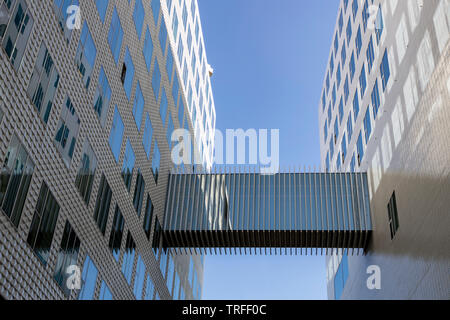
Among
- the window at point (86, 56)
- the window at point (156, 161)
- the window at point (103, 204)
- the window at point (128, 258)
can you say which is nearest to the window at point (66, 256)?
the window at point (103, 204)

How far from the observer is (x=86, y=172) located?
23.3 meters

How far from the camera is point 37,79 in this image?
18891 mm

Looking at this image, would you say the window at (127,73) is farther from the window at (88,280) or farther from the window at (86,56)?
the window at (88,280)

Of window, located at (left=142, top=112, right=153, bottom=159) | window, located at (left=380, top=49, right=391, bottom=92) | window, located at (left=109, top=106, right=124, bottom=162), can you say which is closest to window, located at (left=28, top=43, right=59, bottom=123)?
window, located at (left=109, top=106, right=124, bottom=162)

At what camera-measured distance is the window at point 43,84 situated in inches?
737

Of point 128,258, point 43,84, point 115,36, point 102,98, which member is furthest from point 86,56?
point 128,258

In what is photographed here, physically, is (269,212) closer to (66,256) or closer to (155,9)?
(155,9)

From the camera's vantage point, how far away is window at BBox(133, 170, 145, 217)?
3020cm

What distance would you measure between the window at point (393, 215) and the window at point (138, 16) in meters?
16.5

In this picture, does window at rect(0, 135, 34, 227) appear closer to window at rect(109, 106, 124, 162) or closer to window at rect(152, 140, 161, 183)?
window at rect(109, 106, 124, 162)
